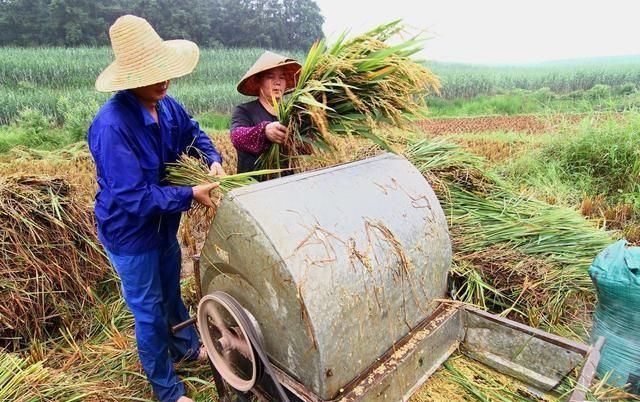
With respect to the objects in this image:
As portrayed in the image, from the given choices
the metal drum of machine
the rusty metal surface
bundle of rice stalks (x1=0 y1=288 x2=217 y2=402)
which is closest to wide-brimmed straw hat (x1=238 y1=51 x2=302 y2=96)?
the metal drum of machine

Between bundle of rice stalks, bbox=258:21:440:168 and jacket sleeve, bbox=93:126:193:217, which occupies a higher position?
bundle of rice stalks, bbox=258:21:440:168

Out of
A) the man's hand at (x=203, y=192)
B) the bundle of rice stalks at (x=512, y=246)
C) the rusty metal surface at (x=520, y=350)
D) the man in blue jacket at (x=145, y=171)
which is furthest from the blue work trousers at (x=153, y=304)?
the bundle of rice stalks at (x=512, y=246)

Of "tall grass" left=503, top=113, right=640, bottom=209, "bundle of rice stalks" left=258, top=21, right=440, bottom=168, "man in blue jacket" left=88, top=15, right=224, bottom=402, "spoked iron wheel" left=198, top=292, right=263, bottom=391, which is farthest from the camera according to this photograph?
"tall grass" left=503, top=113, right=640, bottom=209

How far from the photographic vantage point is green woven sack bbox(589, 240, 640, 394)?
6.48 ft

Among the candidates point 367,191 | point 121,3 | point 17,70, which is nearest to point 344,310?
point 367,191

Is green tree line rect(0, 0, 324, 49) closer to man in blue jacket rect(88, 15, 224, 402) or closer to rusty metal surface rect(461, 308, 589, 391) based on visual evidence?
man in blue jacket rect(88, 15, 224, 402)

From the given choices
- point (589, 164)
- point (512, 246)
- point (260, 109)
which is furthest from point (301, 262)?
point (589, 164)

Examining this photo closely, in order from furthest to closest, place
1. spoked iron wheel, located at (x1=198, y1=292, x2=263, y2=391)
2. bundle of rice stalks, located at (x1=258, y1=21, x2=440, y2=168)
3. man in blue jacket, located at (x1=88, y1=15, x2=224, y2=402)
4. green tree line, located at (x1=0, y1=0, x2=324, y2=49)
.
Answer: green tree line, located at (x1=0, y1=0, x2=324, y2=49) → bundle of rice stalks, located at (x1=258, y1=21, x2=440, y2=168) → man in blue jacket, located at (x1=88, y1=15, x2=224, y2=402) → spoked iron wheel, located at (x1=198, y1=292, x2=263, y2=391)

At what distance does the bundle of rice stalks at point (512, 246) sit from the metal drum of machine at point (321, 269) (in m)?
1.12

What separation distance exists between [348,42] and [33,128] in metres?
9.04

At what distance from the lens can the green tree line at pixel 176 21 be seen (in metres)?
19.9

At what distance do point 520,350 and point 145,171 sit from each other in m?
2.08

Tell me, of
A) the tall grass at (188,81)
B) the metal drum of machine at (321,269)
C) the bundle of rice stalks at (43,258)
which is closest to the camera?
the metal drum of machine at (321,269)

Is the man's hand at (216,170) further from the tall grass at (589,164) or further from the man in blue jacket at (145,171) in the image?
the tall grass at (589,164)
